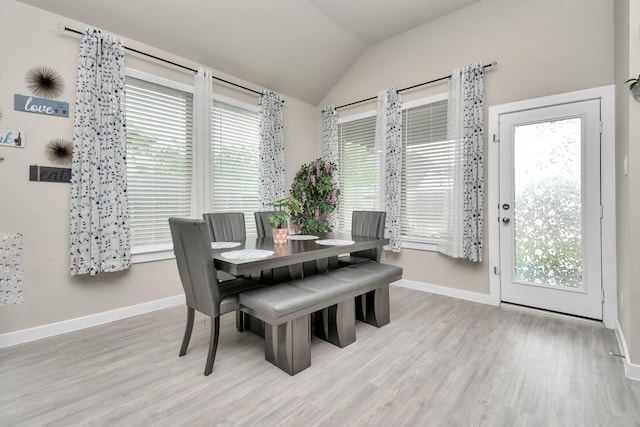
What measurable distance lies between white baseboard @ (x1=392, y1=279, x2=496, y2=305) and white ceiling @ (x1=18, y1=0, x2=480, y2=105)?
131 inches

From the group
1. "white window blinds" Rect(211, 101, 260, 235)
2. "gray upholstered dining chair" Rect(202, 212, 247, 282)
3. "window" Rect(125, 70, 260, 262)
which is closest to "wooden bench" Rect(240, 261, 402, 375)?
"gray upholstered dining chair" Rect(202, 212, 247, 282)

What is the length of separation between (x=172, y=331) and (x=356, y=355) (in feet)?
5.42

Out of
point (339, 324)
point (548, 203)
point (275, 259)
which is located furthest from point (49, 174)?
point (548, 203)

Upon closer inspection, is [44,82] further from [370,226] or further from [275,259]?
[370,226]

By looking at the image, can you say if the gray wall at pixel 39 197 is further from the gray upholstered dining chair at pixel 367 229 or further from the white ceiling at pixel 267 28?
→ the gray upholstered dining chair at pixel 367 229

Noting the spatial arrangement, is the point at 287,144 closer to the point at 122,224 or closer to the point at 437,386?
the point at 122,224

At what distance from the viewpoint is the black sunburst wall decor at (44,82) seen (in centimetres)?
249

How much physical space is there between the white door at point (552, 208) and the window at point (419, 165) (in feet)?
2.32

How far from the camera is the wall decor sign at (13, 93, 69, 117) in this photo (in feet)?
7.98

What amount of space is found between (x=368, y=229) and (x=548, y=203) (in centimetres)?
182

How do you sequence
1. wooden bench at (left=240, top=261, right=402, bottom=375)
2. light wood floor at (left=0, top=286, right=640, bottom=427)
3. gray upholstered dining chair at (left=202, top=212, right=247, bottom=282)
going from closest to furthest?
1. light wood floor at (left=0, top=286, right=640, bottom=427)
2. wooden bench at (left=240, top=261, right=402, bottom=375)
3. gray upholstered dining chair at (left=202, top=212, right=247, bottom=282)

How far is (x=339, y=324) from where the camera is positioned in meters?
2.35

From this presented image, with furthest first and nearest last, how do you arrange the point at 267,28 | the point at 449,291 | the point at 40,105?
1. the point at 449,291
2. the point at 267,28
3. the point at 40,105

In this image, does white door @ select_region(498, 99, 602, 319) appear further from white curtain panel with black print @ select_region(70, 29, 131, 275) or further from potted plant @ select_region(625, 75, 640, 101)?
white curtain panel with black print @ select_region(70, 29, 131, 275)
